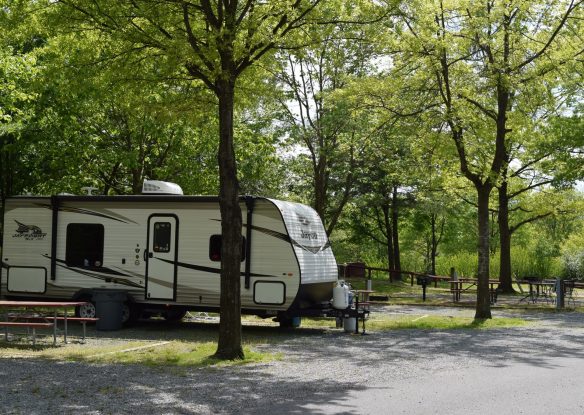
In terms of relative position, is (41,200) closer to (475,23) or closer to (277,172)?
(475,23)

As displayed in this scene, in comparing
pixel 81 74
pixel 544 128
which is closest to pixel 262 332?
pixel 81 74

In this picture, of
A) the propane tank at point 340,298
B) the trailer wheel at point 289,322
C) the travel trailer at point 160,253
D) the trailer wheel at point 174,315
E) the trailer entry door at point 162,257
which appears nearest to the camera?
the travel trailer at point 160,253

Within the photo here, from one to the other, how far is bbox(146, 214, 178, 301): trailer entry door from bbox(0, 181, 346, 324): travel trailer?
21 mm

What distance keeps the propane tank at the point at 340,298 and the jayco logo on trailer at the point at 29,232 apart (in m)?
6.64

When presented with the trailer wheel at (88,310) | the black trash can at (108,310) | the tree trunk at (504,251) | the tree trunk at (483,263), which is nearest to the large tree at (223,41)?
the black trash can at (108,310)

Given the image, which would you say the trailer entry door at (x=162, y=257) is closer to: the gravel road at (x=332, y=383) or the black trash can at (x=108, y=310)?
the black trash can at (x=108, y=310)

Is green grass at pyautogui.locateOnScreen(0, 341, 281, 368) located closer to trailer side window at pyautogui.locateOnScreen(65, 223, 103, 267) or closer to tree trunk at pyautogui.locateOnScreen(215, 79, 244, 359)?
tree trunk at pyautogui.locateOnScreen(215, 79, 244, 359)

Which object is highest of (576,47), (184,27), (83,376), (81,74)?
(576,47)

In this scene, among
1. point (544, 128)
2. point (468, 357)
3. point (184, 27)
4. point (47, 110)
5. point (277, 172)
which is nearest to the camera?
point (468, 357)

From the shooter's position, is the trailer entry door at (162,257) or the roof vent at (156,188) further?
the roof vent at (156,188)

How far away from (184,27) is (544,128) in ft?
52.3

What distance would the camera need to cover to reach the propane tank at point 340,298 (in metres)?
15.4

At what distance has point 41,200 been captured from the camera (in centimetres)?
1680

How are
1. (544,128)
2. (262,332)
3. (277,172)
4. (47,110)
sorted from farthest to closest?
(277,172) → (544,128) → (47,110) → (262,332)
